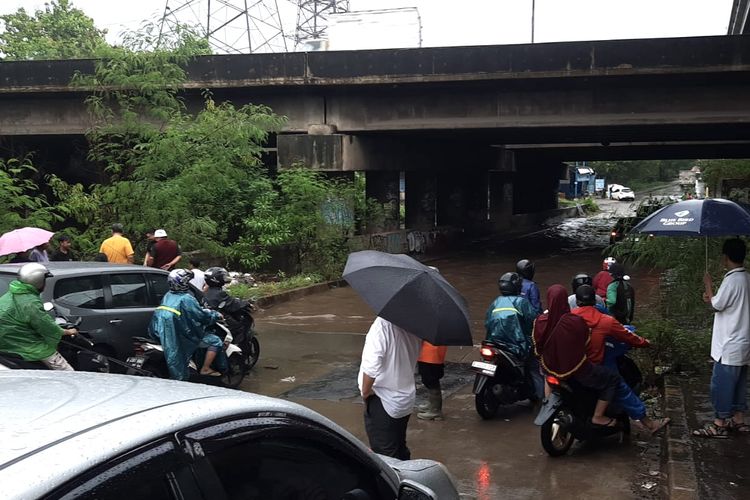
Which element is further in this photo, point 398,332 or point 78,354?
point 78,354

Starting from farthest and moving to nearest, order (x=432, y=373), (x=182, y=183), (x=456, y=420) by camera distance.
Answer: (x=182, y=183) → (x=456, y=420) → (x=432, y=373)

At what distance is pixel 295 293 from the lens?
16219mm

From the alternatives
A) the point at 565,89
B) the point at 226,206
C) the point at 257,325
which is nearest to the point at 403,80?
the point at 565,89

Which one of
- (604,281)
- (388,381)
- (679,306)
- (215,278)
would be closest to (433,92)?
(679,306)

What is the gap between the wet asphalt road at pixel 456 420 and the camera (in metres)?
6.12

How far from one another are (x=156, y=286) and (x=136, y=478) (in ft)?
25.9

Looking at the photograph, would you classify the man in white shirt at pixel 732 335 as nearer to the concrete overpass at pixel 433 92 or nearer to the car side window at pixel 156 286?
the car side window at pixel 156 286

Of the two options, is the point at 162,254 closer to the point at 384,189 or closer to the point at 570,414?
the point at 570,414

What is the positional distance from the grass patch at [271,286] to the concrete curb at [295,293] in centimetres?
12

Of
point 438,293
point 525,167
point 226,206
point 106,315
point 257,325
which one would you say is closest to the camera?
point 438,293

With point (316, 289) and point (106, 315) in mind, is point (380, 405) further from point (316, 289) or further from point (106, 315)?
point (316, 289)

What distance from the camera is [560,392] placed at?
631 centimetres

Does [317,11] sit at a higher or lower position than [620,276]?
higher

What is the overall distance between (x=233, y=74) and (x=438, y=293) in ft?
58.1
